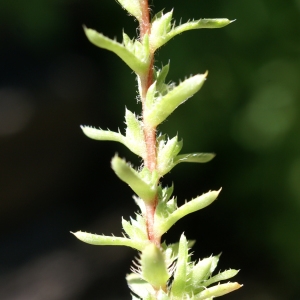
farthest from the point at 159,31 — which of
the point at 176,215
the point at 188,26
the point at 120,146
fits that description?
the point at 120,146

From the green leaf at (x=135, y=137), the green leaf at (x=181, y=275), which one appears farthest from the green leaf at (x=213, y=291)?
the green leaf at (x=135, y=137)

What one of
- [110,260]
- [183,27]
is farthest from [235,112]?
[183,27]

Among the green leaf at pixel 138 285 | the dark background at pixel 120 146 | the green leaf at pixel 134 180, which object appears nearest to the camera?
the green leaf at pixel 134 180

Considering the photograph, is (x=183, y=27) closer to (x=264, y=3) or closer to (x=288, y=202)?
(x=264, y=3)

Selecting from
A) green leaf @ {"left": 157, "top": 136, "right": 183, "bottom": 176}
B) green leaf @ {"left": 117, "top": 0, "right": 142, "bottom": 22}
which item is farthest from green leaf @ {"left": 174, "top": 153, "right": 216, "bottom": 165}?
green leaf @ {"left": 117, "top": 0, "right": 142, "bottom": 22}

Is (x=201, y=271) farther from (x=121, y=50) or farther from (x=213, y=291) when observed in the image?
(x=121, y=50)

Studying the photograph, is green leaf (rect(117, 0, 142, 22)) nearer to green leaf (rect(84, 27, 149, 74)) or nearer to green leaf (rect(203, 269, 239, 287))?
green leaf (rect(84, 27, 149, 74))

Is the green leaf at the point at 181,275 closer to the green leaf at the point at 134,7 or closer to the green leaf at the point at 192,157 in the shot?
the green leaf at the point at 192,157
